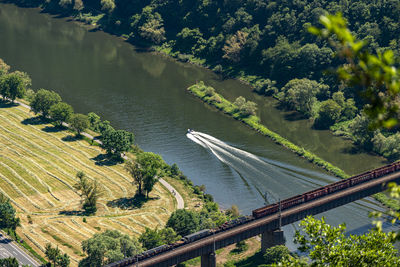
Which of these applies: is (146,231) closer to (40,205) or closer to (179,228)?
(179,228)

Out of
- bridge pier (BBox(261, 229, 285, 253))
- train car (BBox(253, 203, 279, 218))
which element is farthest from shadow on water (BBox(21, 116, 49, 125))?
train car (BBox(253, 203, 279, 218))

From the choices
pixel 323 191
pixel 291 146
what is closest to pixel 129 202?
pixel 323 191

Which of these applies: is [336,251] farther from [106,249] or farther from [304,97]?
[304,97]

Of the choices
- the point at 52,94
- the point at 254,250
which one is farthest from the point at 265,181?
the point at 52,94

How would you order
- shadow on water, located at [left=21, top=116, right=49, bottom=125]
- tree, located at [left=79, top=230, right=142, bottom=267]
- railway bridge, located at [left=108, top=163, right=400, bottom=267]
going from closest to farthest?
1. railway bridge, located at [left=108, top=163, right=400, bottom=267]
2. tree, located at [left=79, top=230, right=142, bottom=267]
3. shadow on water, located at [left=21, top=116, right=49, bottom=125]

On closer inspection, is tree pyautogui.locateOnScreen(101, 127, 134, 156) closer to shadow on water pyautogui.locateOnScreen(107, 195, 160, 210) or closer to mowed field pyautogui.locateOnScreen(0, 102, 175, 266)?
mowed field pyautogui.locateOnScreen(0, 102, 175, 266)

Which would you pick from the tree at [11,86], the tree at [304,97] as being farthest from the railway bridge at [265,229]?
the tree at [11,86]

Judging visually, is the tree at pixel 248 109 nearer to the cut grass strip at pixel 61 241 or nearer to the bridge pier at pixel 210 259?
the cut grass strip at pixel 61 241
